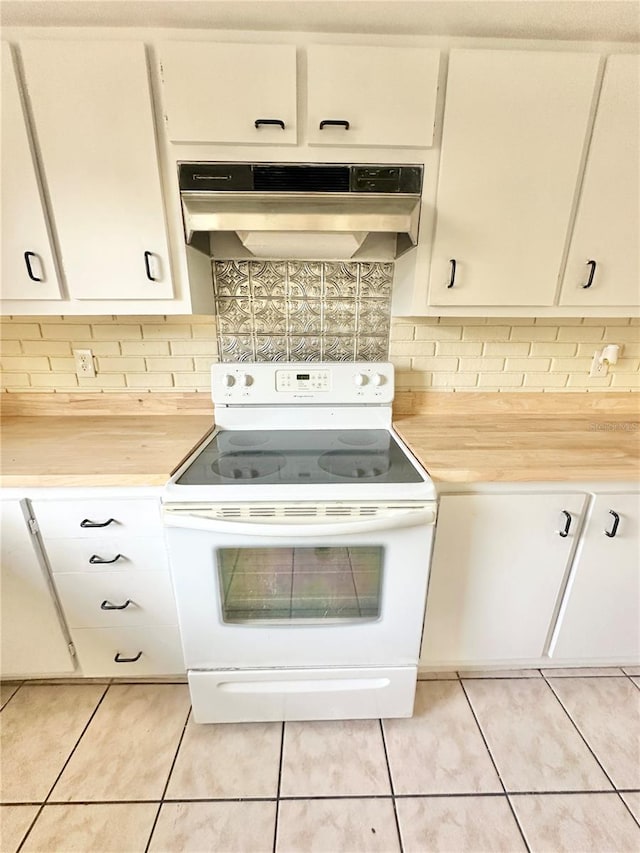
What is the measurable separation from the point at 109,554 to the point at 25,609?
0.39m

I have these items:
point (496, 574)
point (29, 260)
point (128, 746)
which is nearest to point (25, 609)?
point (128, 746)

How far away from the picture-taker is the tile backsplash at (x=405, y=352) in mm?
1571

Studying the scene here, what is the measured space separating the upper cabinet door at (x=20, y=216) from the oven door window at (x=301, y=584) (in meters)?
1.09

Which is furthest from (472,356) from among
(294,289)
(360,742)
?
(360,742)

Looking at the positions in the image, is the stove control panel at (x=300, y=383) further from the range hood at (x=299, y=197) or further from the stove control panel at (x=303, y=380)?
the range hood at (x=299, y=197)

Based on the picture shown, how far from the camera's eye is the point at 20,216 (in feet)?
3.86

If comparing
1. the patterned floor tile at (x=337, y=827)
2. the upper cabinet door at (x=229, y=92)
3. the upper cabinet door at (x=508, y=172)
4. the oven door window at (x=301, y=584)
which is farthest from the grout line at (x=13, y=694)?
the upper cabinet door at (x=508, y=172)

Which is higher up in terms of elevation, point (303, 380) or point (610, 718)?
point (303, 380)

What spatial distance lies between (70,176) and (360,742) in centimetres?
205

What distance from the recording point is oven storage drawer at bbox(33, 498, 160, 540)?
3.77 ft

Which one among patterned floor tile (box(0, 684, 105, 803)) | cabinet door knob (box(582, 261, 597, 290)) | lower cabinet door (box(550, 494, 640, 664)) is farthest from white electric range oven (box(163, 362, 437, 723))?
cabinet door knob (box(582, 261, 597, 290))

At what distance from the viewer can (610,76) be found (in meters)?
1.12

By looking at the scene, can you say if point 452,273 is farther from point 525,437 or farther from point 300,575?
point 300,575

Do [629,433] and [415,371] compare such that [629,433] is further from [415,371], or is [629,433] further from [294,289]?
[294,289]
